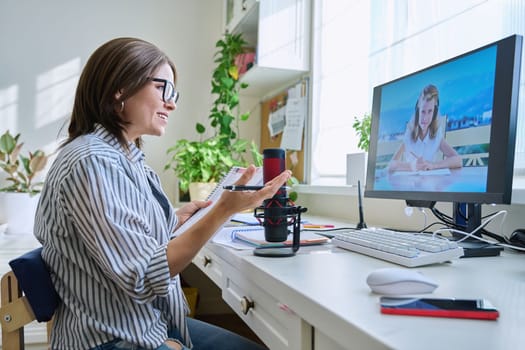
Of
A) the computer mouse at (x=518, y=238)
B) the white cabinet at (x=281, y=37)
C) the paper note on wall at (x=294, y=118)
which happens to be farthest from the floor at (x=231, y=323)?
the computer mouse at (x=518, y=238)

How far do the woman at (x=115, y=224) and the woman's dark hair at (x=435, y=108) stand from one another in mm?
416

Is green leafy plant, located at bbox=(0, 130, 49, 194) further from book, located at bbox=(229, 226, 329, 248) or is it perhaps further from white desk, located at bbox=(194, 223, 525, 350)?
white desk, located at bbox=(194, 223, 525, 350)

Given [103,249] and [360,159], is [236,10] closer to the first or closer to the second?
[360,159]

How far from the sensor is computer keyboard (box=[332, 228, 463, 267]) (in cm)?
77

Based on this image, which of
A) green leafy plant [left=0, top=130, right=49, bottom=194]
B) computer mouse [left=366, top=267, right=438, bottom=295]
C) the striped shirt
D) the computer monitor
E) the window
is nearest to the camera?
computer mouse [left=366, top=267, right=438, bottom=295]

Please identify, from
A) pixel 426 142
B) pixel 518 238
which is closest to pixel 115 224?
pixel 426 142

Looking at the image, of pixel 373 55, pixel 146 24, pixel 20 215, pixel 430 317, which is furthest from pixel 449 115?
pixel 146 24

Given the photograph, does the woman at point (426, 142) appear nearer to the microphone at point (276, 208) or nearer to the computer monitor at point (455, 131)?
the computer monitor at point (455, 131)

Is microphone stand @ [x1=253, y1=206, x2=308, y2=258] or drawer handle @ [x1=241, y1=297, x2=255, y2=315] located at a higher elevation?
microphone stand @ [x1=253, y1=206, x2=308, y2=258]

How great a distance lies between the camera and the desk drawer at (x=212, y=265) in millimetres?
1100

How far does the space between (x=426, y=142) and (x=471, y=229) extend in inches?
9.2

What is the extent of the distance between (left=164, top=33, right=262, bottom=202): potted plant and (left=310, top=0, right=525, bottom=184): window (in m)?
0.39

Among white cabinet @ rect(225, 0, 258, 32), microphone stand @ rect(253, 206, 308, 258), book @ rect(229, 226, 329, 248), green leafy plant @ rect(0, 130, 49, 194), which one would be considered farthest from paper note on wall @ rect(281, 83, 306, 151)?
green leafy plant @ rect(0, 130, 49, 194)

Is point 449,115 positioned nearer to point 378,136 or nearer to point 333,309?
point 378,136
